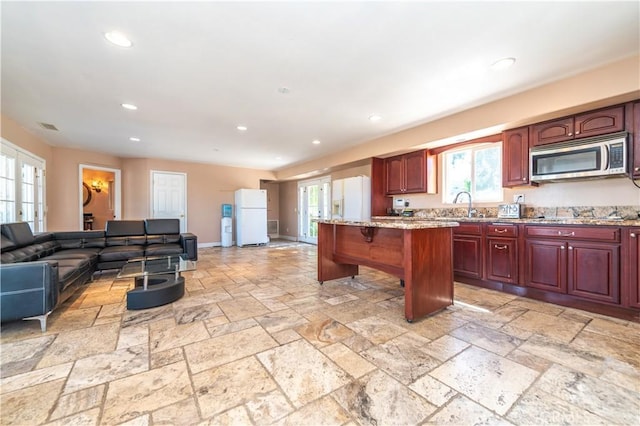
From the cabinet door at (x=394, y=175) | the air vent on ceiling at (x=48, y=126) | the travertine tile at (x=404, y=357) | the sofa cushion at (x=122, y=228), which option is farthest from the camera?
the cabinet door at (x=394, y=175)

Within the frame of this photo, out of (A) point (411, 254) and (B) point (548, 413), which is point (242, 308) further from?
(B) point (548, 413)

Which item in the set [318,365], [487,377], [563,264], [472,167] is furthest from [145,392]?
[472,167]

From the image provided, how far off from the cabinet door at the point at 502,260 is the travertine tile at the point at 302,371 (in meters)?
2.70

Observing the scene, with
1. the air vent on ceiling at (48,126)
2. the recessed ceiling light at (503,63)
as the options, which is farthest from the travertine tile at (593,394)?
the air vent on ceiling at (48,126)

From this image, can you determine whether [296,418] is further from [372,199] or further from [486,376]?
[372,199]

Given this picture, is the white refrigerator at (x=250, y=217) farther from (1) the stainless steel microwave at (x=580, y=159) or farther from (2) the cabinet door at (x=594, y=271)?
(2) the cabinet door at (x=594, y=271)

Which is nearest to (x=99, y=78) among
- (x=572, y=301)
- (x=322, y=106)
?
(x=322, y=106)

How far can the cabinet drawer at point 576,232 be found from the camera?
255 centimetres

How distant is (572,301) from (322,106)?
12.1ft

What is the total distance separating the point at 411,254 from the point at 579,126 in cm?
248

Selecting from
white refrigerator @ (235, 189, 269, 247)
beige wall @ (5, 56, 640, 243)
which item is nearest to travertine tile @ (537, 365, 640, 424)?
beige wall @ (5, 56, 640, 243)

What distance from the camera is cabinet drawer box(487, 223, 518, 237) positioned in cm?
321

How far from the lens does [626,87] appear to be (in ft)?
8.08

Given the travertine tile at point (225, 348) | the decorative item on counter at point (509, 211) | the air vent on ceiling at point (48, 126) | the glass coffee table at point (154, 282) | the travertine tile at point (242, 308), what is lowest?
the travertine tile at point (225, 348)
